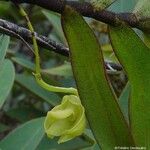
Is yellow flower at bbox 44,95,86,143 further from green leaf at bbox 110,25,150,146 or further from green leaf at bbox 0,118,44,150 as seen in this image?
green leaf at bbox 0,118,44,150

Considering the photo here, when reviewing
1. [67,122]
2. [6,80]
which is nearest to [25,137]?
[6,80]

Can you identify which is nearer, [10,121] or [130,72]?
[130,72]

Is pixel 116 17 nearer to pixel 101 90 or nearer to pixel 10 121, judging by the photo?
pixel 101 90

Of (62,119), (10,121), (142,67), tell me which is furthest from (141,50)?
(10,121)

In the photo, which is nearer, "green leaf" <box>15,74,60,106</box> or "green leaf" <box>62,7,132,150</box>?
"green leaf" <box>62,7,132,150</box>

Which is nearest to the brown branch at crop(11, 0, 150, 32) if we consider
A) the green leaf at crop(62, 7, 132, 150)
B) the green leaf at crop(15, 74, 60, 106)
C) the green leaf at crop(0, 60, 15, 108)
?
the green leaf at crop(62, 7, 132, 150)

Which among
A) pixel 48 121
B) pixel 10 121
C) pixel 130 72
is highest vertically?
pixel 130 72
